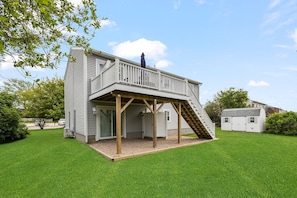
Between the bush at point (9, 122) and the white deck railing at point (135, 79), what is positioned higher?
the white deck railing at point (135, 79)

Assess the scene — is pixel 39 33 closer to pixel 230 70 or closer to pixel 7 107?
pixel 7 107

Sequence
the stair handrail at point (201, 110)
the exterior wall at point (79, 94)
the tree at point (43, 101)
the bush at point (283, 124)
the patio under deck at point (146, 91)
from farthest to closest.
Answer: the tree at point (43, 101)
the bush at point (283, 124)
the stair handrail at point (201, 110)
the exterior wall at point (79, 94)
the patio under deck at point (146, 91)

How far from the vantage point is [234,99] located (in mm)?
25422

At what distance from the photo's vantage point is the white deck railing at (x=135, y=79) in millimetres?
7008

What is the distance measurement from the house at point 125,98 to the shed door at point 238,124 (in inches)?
342

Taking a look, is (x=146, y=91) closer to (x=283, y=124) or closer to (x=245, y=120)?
(x=245, y=120)

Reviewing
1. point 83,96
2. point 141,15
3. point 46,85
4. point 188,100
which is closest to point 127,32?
point 141,15

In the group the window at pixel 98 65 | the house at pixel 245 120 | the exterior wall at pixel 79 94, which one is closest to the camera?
the exterior wall at pixel 79 94

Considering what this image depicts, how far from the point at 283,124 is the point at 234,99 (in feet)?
32.9

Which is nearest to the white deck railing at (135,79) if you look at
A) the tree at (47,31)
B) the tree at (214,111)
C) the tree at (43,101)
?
the tree at (47,31)

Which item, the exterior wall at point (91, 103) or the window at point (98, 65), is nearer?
the exterior wall at point (91, 103)

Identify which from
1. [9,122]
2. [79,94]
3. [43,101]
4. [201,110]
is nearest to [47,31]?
[79,94]

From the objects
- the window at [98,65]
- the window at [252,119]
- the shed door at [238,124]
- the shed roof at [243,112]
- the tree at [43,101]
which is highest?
the window at [98,65]

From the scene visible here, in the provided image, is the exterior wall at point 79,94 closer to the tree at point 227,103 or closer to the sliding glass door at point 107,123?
the sliding glass door at point 107,123
